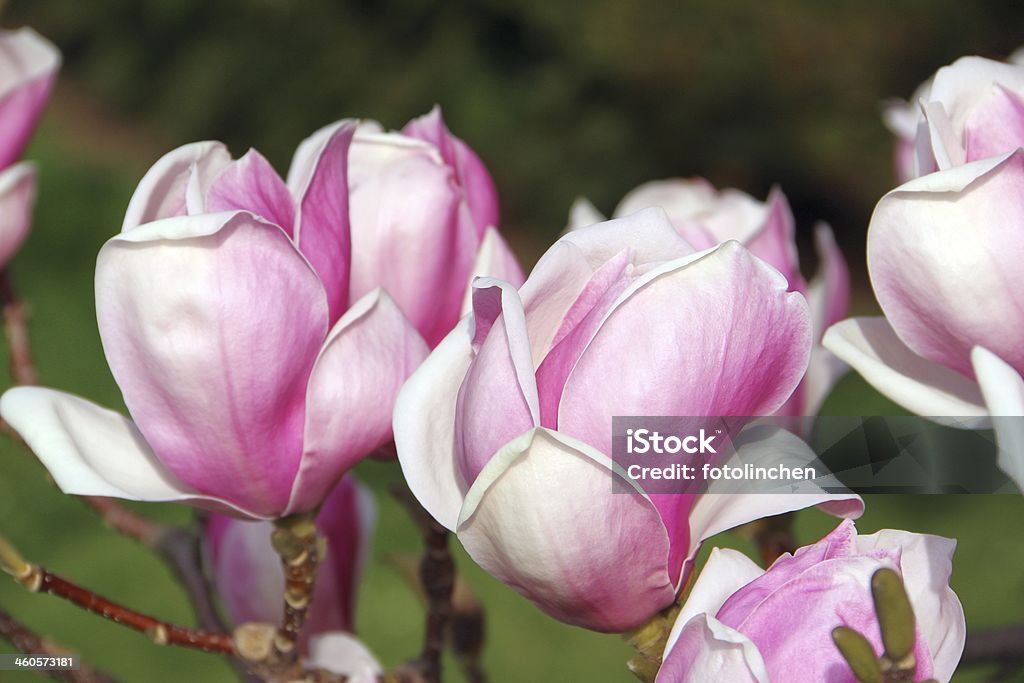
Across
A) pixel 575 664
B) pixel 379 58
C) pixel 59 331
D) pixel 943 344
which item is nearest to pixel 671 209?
pixel 943 344

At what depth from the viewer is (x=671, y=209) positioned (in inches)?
22.5

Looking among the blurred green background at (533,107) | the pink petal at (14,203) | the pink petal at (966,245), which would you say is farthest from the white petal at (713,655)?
the blurred green background at (533,107)

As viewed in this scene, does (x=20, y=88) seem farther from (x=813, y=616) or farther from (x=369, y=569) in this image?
(x=369, y=569)

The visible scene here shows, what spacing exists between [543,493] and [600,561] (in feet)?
0.10

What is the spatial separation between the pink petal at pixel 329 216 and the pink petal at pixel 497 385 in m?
0.07

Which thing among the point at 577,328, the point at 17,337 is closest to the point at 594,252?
the point at 577,328

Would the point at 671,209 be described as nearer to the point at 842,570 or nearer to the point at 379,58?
the point at 842,570

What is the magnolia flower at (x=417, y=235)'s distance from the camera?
42 centimetres

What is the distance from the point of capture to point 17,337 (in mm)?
572

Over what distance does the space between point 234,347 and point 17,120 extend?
22cm

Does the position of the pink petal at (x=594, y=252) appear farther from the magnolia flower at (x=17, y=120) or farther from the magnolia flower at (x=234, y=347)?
the magnolia flower at (x=17, y=120)

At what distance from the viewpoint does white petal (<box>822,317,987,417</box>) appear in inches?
14.0

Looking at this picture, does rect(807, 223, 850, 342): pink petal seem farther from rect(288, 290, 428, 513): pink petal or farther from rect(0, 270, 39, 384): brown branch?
rect(0, 270, 39, 384): brown branch

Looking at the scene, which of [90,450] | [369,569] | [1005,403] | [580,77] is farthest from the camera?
[580,77]
